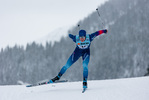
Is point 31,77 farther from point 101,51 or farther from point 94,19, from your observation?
point 94,19

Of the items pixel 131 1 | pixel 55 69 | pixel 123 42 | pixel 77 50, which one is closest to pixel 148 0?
pixel 131 1

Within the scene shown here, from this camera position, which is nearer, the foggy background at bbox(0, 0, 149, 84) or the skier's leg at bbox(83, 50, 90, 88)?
the skier's leg at bbox(83, 50, 90, 88)

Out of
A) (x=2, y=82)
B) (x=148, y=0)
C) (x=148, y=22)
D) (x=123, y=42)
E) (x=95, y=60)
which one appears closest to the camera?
(x=2, y=82)

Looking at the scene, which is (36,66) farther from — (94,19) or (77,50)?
(94,19)

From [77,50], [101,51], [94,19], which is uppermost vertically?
[94,19]

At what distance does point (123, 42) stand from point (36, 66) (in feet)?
177

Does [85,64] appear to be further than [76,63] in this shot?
No

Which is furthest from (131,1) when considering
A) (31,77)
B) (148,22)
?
(31,77)

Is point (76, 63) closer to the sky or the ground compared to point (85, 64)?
closer to the sky

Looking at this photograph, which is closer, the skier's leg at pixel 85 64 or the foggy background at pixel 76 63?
the skier's leg at pixel 85 64

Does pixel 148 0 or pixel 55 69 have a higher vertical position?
pixel 148 0

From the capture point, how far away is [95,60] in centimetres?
8781

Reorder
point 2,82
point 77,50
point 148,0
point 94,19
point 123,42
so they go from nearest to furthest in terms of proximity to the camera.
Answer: point 77,50 < point 2,82 < point 123,42 < point 148,0 < point 94,19

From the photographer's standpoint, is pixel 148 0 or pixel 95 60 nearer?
pixel 95 60
